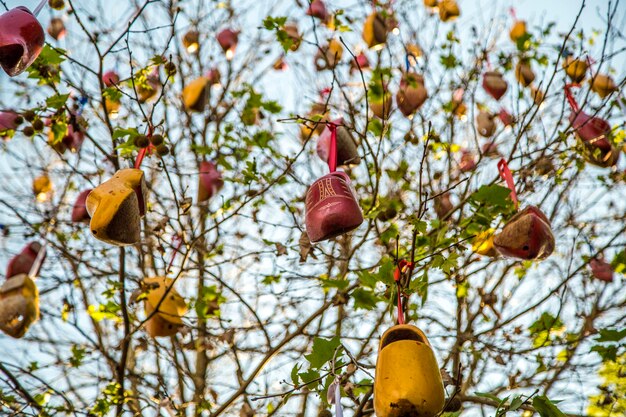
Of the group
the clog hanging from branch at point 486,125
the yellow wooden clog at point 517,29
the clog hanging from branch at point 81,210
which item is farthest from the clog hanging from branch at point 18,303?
the yellow wooden clog at point 517,29

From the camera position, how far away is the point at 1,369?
226 centimetres

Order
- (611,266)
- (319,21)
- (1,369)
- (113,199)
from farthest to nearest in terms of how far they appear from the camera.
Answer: (319,21) → (611,266) → (1,369) → (113,199)

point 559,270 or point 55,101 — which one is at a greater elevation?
point 559,270

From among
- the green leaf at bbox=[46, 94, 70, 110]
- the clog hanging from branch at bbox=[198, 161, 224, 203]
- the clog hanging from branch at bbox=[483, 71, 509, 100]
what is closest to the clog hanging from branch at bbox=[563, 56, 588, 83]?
the clog hanging from branch at bbox=[483, 71, 509, 100]

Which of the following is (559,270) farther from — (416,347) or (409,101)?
(416,347)

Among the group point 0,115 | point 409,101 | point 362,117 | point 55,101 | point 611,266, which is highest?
point 362,117

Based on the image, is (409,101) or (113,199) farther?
(409,101)

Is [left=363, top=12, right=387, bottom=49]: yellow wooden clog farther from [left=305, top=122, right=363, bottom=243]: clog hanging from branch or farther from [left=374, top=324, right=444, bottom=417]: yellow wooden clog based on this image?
[left=374, top=324, right=444, bottom=417]: yellow wooden clog

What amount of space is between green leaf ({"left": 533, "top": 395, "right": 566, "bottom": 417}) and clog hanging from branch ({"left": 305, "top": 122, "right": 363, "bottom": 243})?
2.14ft

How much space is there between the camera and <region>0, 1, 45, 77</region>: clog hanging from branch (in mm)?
1521

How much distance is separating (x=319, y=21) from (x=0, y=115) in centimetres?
188

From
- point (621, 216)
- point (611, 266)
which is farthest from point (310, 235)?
point (621, 216)

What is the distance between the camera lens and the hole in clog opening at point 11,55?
5.00ft

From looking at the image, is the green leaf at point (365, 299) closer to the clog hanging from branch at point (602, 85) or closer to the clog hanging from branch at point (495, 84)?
the clog hanging from branch at point (495, 84)
